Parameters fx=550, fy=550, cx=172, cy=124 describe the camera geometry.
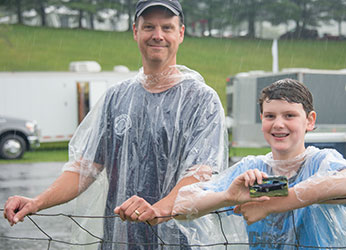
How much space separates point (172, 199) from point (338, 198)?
0.63 meters

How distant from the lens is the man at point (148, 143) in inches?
92.4

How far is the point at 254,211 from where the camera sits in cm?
194

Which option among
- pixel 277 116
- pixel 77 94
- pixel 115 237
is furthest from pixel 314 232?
pixel 77 94

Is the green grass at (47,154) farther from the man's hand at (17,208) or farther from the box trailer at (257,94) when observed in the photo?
the man's hand at (17,208)

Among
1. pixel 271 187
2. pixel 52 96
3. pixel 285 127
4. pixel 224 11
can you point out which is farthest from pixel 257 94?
pixel 224 11

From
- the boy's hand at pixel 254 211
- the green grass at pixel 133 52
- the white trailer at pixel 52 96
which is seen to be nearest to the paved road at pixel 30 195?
the boy's hand at pixel 254 211

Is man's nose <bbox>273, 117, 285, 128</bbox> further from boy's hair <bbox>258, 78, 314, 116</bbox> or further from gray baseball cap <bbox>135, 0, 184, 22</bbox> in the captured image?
gray baseball cap <bbox>135, 0, 184, 22</bbox>

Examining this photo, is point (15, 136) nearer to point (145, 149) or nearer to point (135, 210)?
point (145, 149)

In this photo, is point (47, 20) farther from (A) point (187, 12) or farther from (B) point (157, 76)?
(B) point (157, 76)

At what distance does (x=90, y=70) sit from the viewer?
56.1ft

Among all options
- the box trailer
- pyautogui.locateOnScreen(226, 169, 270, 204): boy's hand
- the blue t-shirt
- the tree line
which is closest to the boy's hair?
the blue t-shirt

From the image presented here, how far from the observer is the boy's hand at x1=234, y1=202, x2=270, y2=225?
193cm

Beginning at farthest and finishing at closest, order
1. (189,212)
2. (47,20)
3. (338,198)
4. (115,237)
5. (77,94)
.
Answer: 1. (47,20)
2. (77,94)
3. (115,237)
4. (189,212)
5. (338,198)

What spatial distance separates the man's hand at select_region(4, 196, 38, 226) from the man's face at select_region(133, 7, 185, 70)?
0.82 metres
